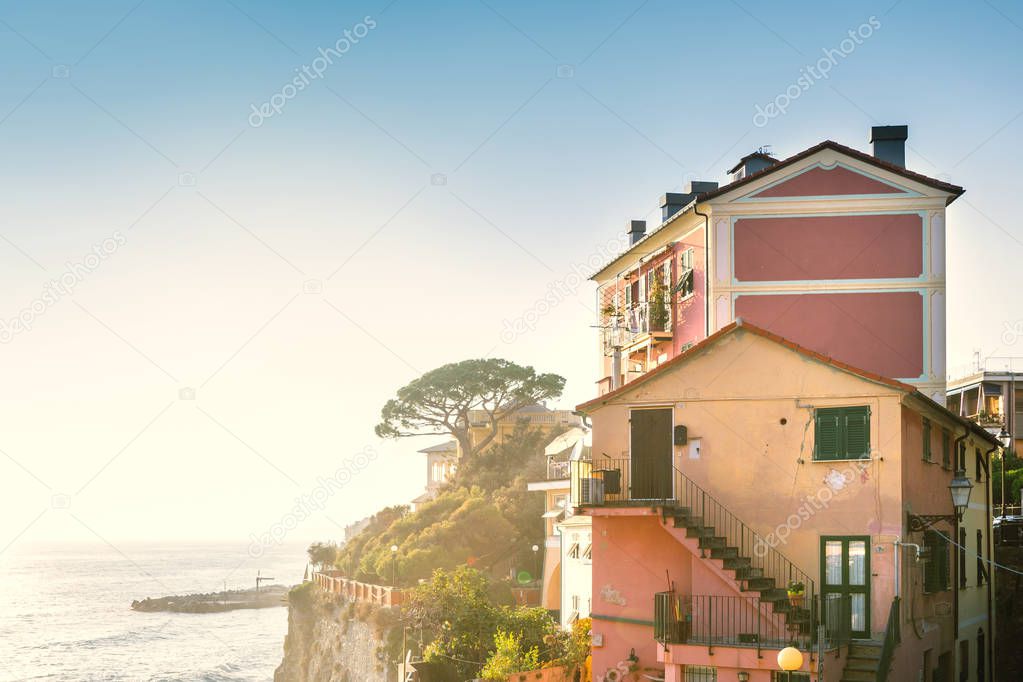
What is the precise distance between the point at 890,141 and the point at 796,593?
17328 millimetres

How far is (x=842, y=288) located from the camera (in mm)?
32000

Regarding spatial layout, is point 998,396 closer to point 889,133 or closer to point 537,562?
point 537,562

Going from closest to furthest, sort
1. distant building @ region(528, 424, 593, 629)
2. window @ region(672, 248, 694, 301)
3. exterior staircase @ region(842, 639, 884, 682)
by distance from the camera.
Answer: exterior staircase @ region(842, 639, 884, 682), window @ region(672, 248, 694, 301), distant building @ region(528, 424, 593, 629)

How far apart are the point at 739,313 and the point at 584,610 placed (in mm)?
17447

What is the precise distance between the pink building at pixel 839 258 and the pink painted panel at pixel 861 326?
0.03 m

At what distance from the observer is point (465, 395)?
256 feet

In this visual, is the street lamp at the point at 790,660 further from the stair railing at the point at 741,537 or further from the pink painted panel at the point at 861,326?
the pink painted panel at the point at 861,326

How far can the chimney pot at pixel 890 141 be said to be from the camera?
114 feet

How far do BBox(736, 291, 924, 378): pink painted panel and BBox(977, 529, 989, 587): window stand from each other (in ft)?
16.3

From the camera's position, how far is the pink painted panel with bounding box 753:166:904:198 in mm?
31984

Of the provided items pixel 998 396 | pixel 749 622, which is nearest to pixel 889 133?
pixel 749 622

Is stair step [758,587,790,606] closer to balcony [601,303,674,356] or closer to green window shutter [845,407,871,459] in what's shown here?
green window shutter [845,407,871,459]

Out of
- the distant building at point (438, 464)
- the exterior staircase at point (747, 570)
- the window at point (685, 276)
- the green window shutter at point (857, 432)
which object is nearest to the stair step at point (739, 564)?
the exterior staircase at point (747, 570)

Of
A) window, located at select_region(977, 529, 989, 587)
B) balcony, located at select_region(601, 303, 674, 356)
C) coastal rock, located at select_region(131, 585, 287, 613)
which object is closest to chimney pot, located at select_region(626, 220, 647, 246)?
balcony, located at select_region(601, 303, 674, 356)
